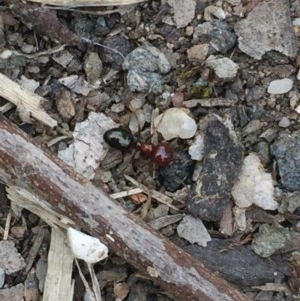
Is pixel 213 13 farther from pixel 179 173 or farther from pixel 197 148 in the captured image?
pixel 179 173

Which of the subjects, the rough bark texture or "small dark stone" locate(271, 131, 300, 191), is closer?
the rough bark texture

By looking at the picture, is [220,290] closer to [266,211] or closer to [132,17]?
[266,211]

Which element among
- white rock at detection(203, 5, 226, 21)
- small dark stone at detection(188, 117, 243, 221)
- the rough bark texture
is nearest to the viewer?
the rough bark texture

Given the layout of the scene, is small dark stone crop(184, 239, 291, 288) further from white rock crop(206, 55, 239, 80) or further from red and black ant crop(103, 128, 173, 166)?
white rock crop(206, 55, 239, 80)

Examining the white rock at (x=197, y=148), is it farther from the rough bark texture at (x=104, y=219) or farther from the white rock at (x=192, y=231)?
the rough bark texture at (x=104, y=219)

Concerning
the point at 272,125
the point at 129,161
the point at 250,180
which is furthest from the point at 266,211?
the point at 129,161

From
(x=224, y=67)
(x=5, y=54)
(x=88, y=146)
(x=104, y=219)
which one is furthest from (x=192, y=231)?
(x=5, y=54)

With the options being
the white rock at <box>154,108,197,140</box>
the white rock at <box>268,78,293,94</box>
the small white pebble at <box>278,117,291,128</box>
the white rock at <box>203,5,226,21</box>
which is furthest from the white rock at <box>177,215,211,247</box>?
the white rock at <box>203,5,226,21</box>
